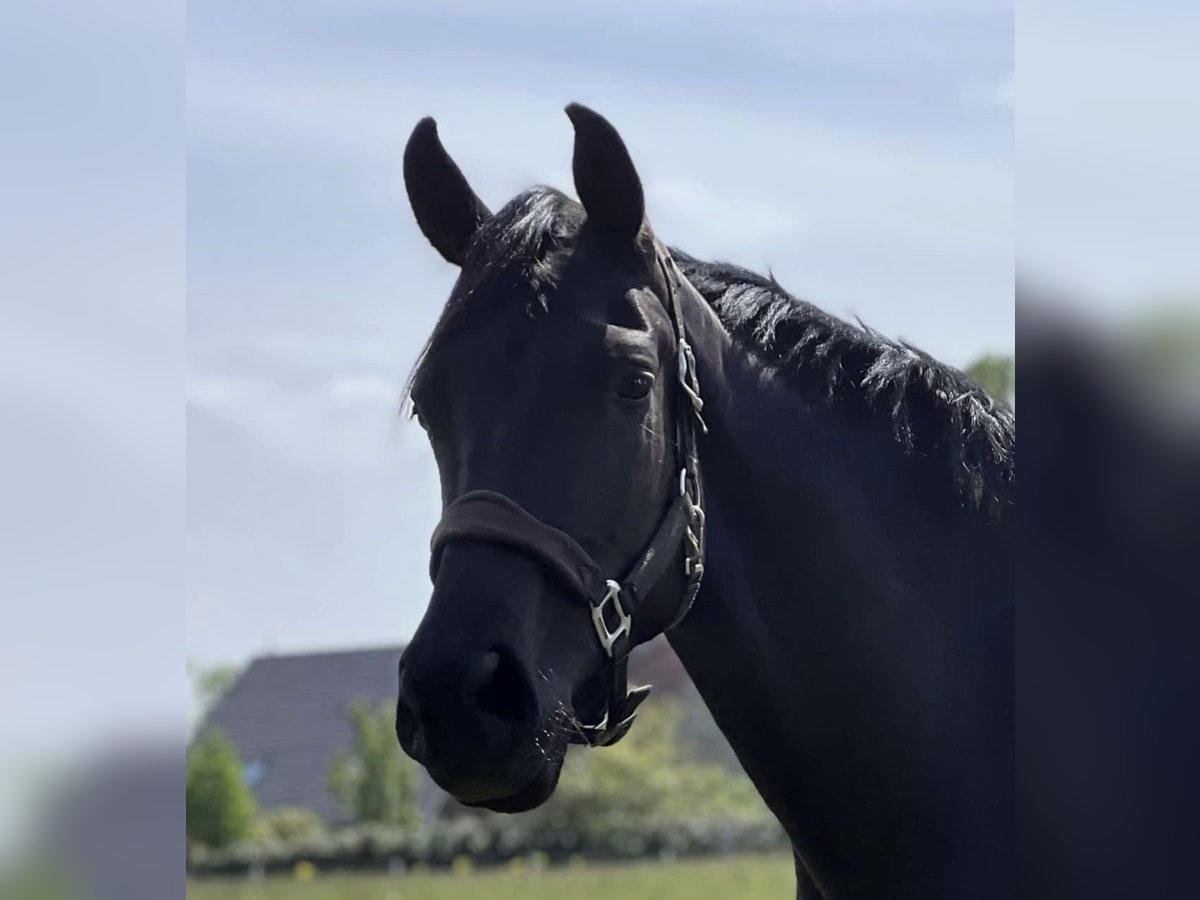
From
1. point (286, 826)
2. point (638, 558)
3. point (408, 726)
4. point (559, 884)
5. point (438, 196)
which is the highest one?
point (438, 196)

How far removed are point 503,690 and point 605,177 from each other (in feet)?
3.95

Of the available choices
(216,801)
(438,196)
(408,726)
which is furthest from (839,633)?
(216,801)

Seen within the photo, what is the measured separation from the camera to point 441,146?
12.2 feet

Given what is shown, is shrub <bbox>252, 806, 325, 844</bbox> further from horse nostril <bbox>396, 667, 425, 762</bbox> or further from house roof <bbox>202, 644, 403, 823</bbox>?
horse nostril <bbox>396, 667, 425, 762</bbox>

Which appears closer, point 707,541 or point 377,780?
point 707,541

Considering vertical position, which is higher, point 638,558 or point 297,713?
point 638,558

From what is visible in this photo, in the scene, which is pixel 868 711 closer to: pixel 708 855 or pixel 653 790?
pixel 708 855

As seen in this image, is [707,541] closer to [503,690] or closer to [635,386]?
[635,386]

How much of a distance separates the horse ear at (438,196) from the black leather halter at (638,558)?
52 cm

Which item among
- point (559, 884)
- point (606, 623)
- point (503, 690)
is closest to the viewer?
point (503, 690)

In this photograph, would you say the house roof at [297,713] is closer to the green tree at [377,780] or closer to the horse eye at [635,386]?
the green tree at [377,780]

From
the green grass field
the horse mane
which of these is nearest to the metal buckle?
the horse mane

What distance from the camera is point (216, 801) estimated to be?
4003 centimetres

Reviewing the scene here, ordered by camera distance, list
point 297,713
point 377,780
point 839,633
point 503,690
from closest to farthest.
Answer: point 503,690 → point 839,633 → point 377,780 → point 297,713
